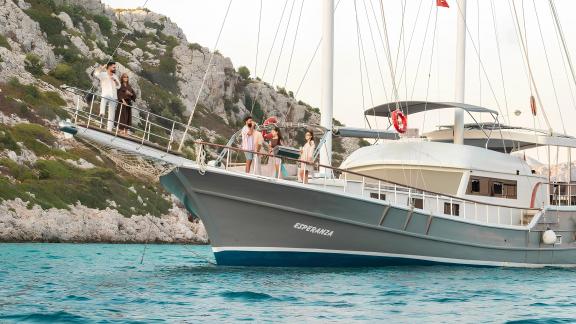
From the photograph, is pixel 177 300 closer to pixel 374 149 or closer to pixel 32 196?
pixel 374 149

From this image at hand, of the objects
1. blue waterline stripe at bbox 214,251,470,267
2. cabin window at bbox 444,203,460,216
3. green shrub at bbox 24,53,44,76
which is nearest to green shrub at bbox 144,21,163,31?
green shrub at bbox 24,53,44,76

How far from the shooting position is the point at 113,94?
66.4 feet

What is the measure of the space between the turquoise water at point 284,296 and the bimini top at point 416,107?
6.40 m

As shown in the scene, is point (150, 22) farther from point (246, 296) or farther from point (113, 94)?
point (246, 296)

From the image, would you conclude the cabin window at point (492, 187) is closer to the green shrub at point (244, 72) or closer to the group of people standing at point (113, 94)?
the group of people standing at point (113, 94)

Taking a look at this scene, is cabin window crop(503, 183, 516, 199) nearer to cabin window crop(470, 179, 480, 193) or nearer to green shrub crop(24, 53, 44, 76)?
cabin window crop(470, 179, 480, 193)

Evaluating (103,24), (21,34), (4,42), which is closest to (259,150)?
(4,42)

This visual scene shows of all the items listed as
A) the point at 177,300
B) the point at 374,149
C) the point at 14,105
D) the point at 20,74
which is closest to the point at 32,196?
the point at 14,105

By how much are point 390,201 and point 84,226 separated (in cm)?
4055

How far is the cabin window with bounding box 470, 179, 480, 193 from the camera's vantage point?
26.0 m

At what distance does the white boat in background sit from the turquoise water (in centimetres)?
81

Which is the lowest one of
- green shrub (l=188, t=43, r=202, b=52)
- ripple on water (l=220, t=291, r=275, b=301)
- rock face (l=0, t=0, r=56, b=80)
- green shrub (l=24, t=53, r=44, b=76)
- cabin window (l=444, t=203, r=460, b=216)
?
ripple on water (l=220, t=291, r=275, b=301)

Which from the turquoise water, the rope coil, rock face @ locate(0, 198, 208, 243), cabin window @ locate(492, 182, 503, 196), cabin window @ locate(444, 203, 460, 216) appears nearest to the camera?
the turquoise water

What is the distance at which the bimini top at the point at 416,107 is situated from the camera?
2662 cm
